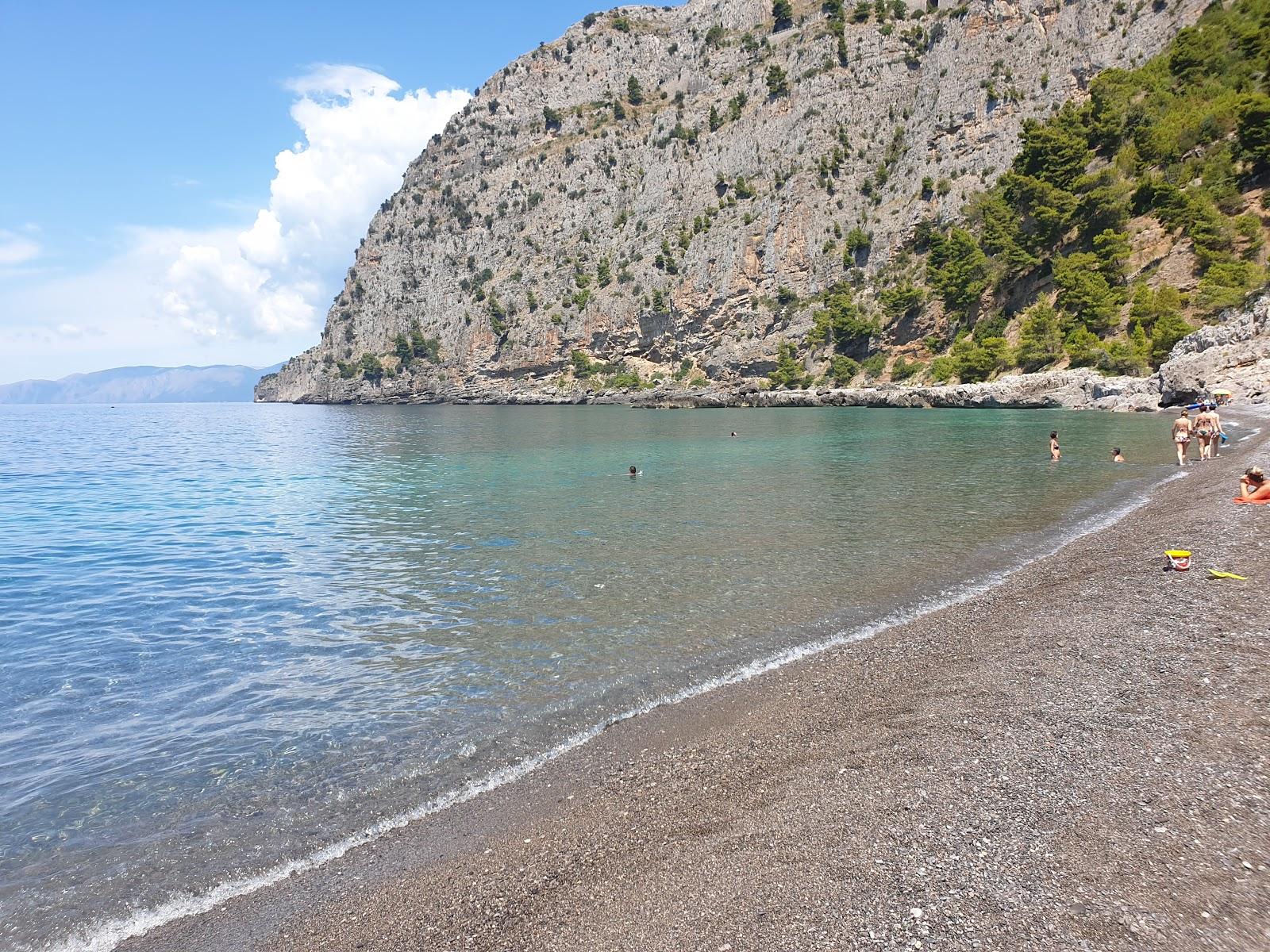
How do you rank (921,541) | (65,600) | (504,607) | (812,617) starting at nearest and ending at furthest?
(812,617), (504,607), (65,600), (921,541)

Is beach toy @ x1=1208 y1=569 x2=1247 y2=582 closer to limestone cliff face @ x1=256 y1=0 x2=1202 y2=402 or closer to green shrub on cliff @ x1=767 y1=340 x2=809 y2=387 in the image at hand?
limestone cliff face @ x1=256 y1=0 x2=1202 y2=402

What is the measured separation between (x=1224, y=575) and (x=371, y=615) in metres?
14.6

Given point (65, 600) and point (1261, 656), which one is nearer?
point (1261, 656)

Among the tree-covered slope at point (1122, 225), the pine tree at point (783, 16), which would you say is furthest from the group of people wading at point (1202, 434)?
the pine tree at point (783, 16)

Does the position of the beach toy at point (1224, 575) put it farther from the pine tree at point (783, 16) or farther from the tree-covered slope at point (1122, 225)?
the pine tree at point (783, 16)

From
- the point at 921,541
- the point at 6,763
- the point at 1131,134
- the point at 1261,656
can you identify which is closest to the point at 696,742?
the point at 1261,656

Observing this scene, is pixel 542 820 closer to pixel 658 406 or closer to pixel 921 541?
pixel 921 541

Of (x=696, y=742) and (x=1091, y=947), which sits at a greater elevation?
(x=1091, y=947)

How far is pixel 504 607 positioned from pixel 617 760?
632 cm

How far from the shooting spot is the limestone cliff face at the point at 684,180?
98.9 m

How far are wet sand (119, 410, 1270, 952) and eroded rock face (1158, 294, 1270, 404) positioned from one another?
47786 millimetres

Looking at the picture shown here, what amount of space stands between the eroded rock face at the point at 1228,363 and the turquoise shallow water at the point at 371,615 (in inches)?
715

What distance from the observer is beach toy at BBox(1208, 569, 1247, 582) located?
10234 mm

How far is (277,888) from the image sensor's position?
18.9 feet
